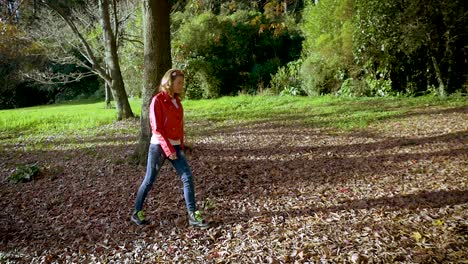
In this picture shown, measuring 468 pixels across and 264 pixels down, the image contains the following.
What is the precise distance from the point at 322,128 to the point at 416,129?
209cm

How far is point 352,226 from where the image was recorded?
3.67 meters

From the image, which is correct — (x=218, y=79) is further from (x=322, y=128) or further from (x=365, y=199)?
(x=365, y=199)

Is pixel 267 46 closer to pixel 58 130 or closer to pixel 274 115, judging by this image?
pixel 274 115

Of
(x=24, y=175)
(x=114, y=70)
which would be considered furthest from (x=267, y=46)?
(x=24, y=175)

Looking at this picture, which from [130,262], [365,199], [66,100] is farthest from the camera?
[66,100]

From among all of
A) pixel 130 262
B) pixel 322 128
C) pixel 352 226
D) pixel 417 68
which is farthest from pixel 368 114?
pixel 130 262

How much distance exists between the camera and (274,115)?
11.8 meters

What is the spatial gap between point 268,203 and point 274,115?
293 inches

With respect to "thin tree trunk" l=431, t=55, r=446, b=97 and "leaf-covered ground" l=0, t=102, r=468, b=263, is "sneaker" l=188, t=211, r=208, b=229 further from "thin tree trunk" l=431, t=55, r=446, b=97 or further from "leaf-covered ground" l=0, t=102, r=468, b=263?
"thin tree trunk" l=431, t=55, r=446, b=97

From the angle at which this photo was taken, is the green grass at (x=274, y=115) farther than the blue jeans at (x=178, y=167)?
Yes

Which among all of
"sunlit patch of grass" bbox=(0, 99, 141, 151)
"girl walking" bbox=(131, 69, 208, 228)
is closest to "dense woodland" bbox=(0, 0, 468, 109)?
"sunlit patch of grass" bbox=(0, 99, 141, 151)

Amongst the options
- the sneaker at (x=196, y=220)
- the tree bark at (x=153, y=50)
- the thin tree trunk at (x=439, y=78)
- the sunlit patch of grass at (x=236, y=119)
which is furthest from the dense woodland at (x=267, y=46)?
the sneaker at (x=196, y=220)

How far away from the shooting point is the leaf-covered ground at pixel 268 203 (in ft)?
11.0

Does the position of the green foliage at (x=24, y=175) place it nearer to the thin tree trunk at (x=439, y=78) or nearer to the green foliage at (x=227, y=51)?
the thin tree trunk at (x=439, y=78)
